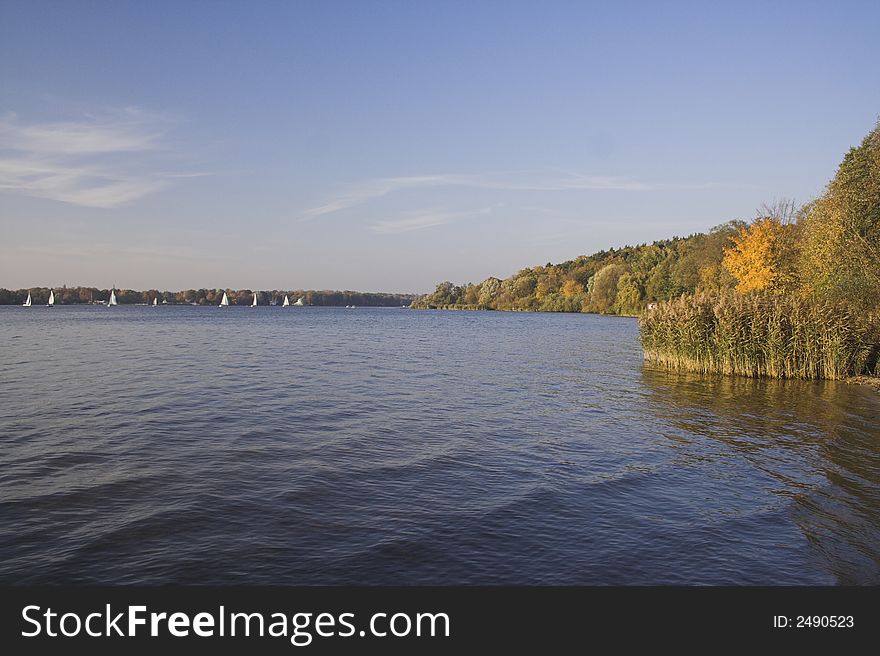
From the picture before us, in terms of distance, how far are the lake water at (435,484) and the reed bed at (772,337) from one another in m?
1.96

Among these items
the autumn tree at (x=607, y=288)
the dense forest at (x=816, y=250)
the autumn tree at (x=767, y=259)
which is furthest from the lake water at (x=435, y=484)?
the autumn tree at (x=607, y=288)

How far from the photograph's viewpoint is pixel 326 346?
51.5m

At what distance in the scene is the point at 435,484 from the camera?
1229 cm

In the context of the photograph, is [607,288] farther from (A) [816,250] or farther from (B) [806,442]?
(B) [806,442]

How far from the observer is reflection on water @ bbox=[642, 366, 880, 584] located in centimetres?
951

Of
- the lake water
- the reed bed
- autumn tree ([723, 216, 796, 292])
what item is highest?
autumn tree ([723, 216, 796, 292])

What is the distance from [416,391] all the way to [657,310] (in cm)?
1581

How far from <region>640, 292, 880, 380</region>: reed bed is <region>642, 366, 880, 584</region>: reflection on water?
2.97 feet

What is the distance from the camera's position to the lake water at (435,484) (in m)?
8.46

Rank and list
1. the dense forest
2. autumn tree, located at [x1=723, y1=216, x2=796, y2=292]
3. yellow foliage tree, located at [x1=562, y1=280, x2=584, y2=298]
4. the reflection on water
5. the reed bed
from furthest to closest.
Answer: yellow foliage tree, located at [x1=562, y1=280, x2=584, y2=298], autumn tree, located at [x1=723, y1=216, x2=796, y2=292], the dense forest, the reed bed, the reflection on water

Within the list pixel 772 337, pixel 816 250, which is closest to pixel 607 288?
pixel 816 250

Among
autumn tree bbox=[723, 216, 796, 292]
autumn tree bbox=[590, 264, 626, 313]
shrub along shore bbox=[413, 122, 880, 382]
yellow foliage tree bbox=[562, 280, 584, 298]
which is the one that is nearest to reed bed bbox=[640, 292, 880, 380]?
shrub along shore bbox=[413, 122, 880, 382]

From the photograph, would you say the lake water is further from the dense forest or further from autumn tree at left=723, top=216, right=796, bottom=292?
autumn tree at left=723, top=216, right=796, bottom=292

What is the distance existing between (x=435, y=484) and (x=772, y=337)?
22.1 meters
